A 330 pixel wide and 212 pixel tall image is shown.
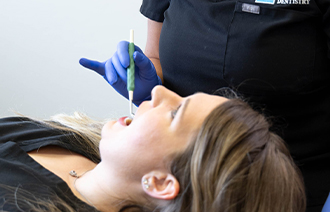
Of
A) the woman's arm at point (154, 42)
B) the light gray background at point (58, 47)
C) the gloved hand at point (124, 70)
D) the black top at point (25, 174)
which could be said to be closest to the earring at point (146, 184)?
the black top at point (25, 174)

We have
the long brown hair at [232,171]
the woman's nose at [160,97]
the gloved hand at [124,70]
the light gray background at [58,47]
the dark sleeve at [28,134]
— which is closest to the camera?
the long brown hair at [232,171]

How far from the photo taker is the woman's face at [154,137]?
2.60ft

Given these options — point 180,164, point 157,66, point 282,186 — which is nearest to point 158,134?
point 180,164

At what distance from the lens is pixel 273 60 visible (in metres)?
0.93

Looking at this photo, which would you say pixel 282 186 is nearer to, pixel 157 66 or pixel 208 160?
pixel 208 160

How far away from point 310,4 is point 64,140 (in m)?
0.83

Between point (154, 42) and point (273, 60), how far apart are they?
53 cm

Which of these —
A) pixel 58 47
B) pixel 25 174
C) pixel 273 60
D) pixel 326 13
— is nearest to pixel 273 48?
pixel 273 60

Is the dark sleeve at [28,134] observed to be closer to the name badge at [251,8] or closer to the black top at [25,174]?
the black top at [25,174]

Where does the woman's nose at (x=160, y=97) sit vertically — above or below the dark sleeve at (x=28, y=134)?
above

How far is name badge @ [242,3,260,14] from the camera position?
37.3 inches

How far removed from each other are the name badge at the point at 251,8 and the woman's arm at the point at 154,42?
391 mm

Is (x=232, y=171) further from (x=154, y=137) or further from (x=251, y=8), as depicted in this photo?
(x=251, y=8)

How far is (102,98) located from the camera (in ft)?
6.65
